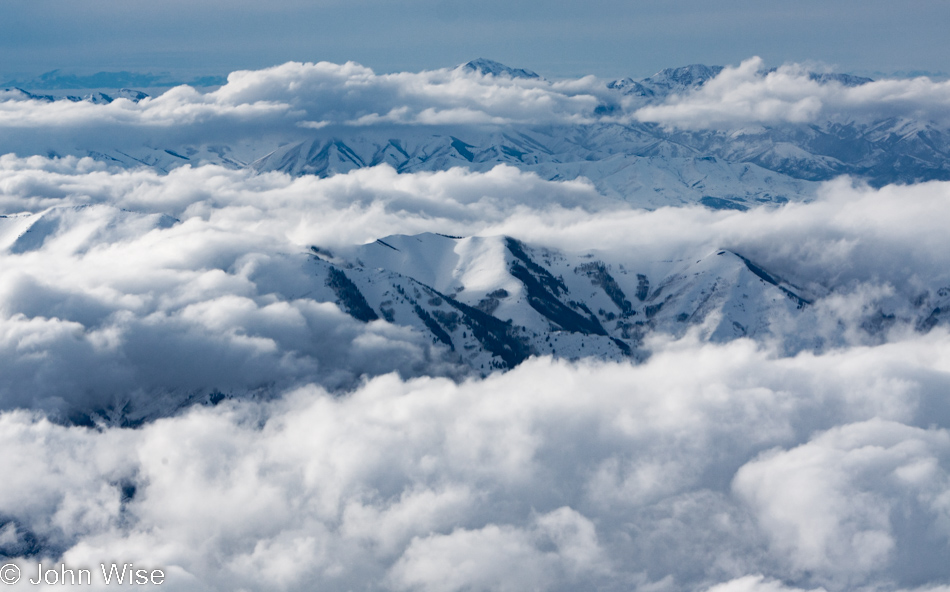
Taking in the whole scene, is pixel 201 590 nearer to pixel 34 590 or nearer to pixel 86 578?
pixel 86 578

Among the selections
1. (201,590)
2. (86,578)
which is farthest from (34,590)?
(201,590)

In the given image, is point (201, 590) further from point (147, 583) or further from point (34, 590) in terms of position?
point (34, 590)

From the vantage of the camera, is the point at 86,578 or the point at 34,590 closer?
the point at 86,578

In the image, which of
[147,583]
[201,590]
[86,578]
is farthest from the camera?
[201,590]

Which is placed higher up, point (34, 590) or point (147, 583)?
point (147, 583)

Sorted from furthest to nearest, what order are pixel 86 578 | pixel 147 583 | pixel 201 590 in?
pixel 201 590, pixel 86 578, pixel 147 583

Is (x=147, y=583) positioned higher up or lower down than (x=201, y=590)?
higher up

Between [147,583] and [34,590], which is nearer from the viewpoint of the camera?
[147,583]

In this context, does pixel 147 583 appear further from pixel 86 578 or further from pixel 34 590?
pixel 34 590
